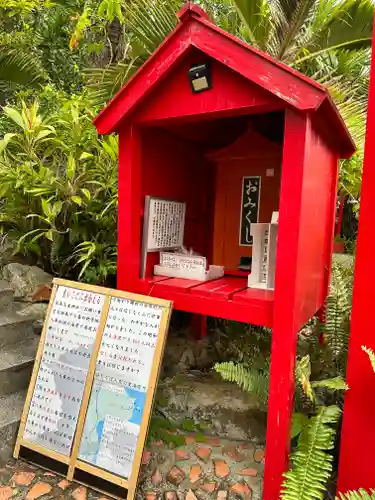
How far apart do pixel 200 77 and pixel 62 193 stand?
5.69ft

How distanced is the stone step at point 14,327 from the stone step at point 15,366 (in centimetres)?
5

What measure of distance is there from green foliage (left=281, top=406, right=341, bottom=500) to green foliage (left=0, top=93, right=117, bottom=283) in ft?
6.31

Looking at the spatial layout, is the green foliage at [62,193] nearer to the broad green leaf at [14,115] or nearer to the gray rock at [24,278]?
the broad green leaf at [14,115]

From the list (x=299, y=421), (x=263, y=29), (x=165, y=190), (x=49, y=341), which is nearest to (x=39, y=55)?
(x=263, y=29)

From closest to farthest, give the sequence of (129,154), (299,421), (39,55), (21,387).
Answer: (299,421) < (129,154) < (21,387) < (39,55)

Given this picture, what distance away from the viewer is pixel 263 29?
3.79 m

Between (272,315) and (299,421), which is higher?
(272,315)

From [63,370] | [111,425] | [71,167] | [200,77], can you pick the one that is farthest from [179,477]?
[71,167]

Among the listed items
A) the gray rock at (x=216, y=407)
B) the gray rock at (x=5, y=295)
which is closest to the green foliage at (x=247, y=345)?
the gray rock at (x=216, y=407)

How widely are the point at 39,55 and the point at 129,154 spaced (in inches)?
197

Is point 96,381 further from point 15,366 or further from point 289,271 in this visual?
point 289,271

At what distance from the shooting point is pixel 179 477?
219cm

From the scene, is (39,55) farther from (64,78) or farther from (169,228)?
(169,228)

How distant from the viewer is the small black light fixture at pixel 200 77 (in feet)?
6.38
